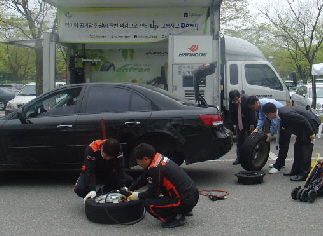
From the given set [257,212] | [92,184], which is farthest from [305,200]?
[92,184]

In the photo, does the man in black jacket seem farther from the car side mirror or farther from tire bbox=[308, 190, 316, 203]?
the car side mirror

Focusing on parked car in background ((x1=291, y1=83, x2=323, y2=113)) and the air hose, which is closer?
the air hose

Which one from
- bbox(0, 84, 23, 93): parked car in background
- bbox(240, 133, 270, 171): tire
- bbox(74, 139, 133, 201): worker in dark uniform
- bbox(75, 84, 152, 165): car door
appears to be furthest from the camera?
bbox(0, 84, 23, 93): parked car in background

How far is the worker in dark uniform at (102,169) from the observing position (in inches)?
216

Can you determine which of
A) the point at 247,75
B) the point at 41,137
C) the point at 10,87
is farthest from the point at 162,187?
the point at 10,87

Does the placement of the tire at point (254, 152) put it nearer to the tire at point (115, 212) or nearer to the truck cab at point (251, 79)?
the tire at point (115, 212)

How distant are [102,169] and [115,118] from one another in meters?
1.18

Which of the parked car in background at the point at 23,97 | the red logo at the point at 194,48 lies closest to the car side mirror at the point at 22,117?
the red logo at the point at 194,48

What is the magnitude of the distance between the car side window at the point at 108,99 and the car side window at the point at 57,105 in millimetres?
233

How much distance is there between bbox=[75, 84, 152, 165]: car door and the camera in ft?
22.4

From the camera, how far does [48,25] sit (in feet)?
74.7

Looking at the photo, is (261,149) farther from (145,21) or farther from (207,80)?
(145,21)

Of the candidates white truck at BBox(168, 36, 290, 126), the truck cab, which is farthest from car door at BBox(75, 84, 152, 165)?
the truck cab

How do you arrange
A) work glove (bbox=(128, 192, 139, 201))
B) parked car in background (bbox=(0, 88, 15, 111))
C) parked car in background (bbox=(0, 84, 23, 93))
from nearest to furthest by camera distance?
work glove (bbox=(128, 192, 139, 201)) → parked car in background (bbox=(0, 88, 15, 111)) → parked car in background (bbox=(0, 84, 23, 93))
